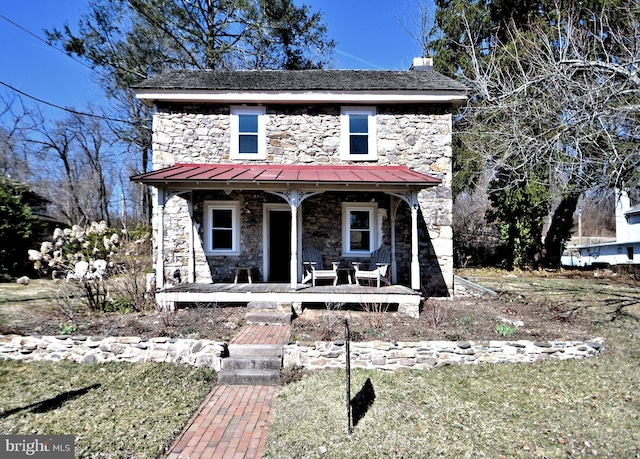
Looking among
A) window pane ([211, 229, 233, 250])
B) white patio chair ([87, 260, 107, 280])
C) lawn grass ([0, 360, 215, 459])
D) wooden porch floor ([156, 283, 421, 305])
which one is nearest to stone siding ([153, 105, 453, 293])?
window pane ([211, 229, 233, 250])

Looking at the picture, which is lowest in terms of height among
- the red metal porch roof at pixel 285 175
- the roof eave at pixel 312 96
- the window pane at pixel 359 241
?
the window pane at pixel 359 241

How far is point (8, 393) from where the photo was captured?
4.60 meters

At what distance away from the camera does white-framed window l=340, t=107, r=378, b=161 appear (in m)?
9.84

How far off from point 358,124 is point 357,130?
0.59 ft

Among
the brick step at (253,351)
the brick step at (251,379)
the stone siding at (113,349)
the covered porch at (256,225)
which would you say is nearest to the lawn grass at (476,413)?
the brick step at (251,379)

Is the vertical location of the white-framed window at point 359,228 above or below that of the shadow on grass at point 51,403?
above

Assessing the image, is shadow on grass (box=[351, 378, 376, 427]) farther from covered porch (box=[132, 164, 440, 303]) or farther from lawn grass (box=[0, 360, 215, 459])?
covered porch (box=[132, 164, 440, 303])

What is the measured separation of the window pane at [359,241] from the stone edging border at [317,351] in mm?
4585

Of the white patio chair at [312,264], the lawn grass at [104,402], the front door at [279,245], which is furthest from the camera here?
the front door at [279,245]

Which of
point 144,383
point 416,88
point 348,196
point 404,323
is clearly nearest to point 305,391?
point 144,383

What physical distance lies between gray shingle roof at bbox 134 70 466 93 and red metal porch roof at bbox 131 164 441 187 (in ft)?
7.30

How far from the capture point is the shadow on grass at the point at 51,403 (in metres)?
4.16

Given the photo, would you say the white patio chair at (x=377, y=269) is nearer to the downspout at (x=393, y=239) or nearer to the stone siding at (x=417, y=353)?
the downspout at (x=393, y=239)

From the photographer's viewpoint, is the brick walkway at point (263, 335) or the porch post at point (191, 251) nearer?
the brick walkway at point (263, 335)
